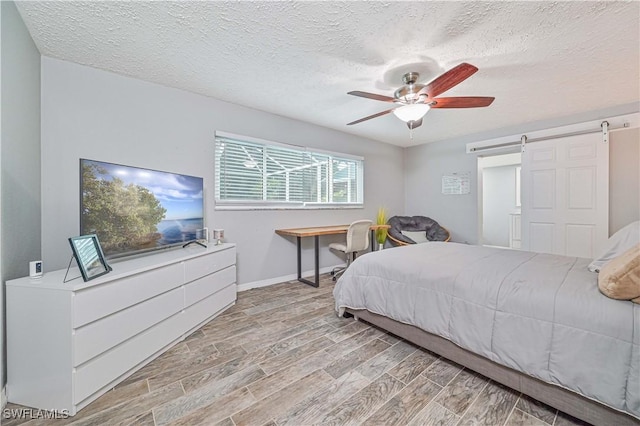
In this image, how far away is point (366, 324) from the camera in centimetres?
231

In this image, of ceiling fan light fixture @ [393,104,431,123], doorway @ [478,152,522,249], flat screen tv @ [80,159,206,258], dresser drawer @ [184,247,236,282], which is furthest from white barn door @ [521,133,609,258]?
flat screen tv @ [80,159,206,258]

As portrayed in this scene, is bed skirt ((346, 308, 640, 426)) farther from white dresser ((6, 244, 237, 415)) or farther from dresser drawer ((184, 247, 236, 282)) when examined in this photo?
white dresser ((6, 244, 237, 415))

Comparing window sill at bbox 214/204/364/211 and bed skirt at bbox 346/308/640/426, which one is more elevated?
window sill at bbox 214/204/364/211

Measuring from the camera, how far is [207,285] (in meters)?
2.32

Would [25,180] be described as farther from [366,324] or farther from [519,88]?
[519,88]

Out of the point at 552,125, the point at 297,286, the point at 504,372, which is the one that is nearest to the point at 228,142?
the point at 297,286

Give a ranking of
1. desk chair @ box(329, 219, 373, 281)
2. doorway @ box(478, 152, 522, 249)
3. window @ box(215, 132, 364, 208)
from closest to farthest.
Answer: window @ box(215, 132, 364, 208), desk chair @ box(329, 219, 373, 281), doorway @ box(478, 152, 522, 249)

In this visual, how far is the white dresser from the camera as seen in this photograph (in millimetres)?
1321

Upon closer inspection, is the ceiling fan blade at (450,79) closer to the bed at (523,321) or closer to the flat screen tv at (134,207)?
the bed at (523,321)

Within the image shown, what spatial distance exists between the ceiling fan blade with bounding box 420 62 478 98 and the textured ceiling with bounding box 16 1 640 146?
0.28 metres
